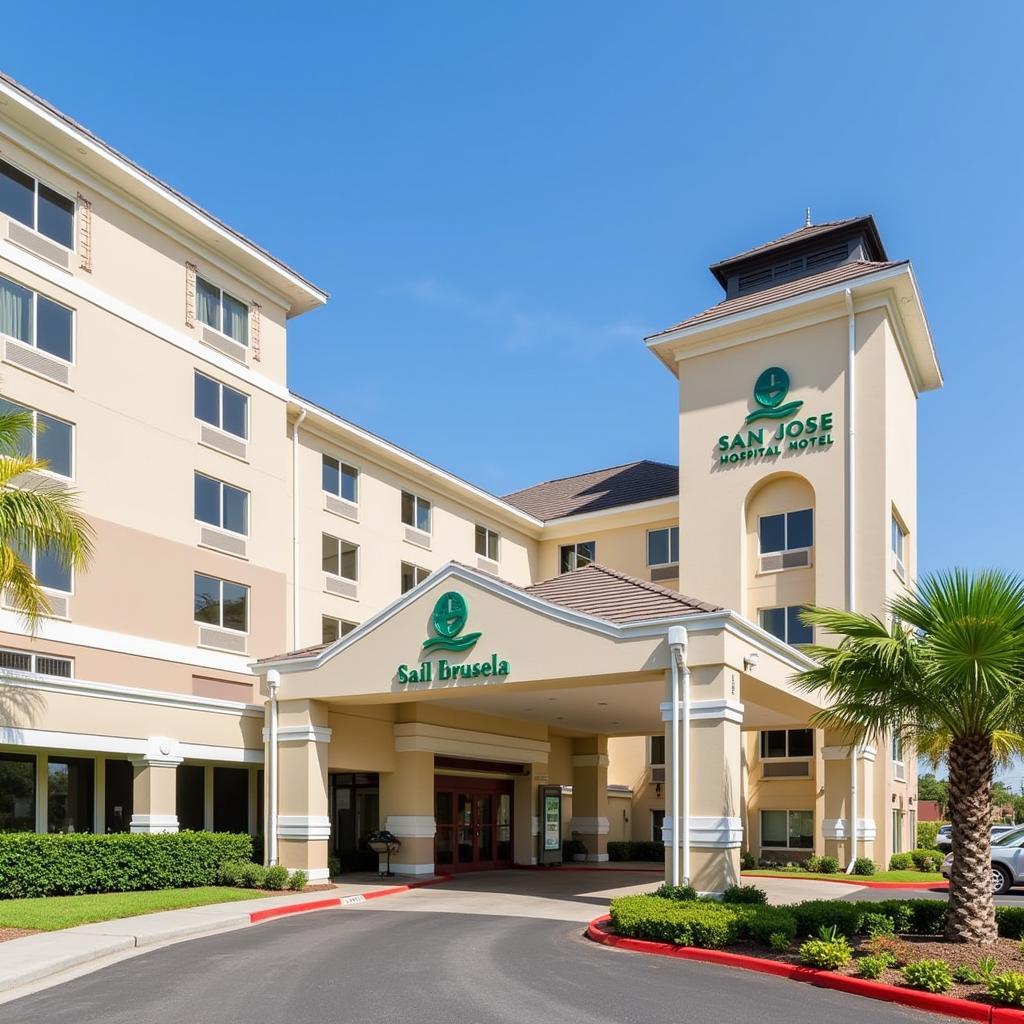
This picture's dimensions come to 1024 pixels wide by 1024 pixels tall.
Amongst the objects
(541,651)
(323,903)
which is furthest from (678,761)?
(323,903)

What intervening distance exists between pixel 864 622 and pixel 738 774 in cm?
540

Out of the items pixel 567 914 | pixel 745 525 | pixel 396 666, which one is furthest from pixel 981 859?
pixel 745 525

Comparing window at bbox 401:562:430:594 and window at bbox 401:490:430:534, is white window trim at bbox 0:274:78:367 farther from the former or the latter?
window at bbox 401:562:430:594

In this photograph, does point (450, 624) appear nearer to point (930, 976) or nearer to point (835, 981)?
point (835, 981)

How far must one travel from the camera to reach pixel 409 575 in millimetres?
38781

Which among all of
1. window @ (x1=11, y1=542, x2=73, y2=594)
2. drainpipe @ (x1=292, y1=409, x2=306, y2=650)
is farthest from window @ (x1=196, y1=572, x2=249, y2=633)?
window @ (x1=11, y1=542, x2=73, y2=594)

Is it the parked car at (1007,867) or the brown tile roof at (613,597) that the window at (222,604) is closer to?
the brown tile roof at (613,597)

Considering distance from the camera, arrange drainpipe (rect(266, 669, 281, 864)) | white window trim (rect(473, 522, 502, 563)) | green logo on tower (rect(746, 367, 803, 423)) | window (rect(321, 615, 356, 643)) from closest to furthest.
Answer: drainpipe (rect(266, 669, 281, 864))
window (rect(321, 615, 356, 643))
green logo on tower (rect(746, 367, 803, 423))
white window trim (rect(473, 522, 502, 563))

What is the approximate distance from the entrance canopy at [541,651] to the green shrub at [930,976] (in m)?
7.86

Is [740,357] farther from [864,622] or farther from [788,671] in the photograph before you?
[864,622]

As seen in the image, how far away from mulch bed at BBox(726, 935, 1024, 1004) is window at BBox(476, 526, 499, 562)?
27.7 metres

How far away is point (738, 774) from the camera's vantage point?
20188 millimetres

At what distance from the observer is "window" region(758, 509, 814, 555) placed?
3541 cm

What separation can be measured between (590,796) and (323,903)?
1570cm
